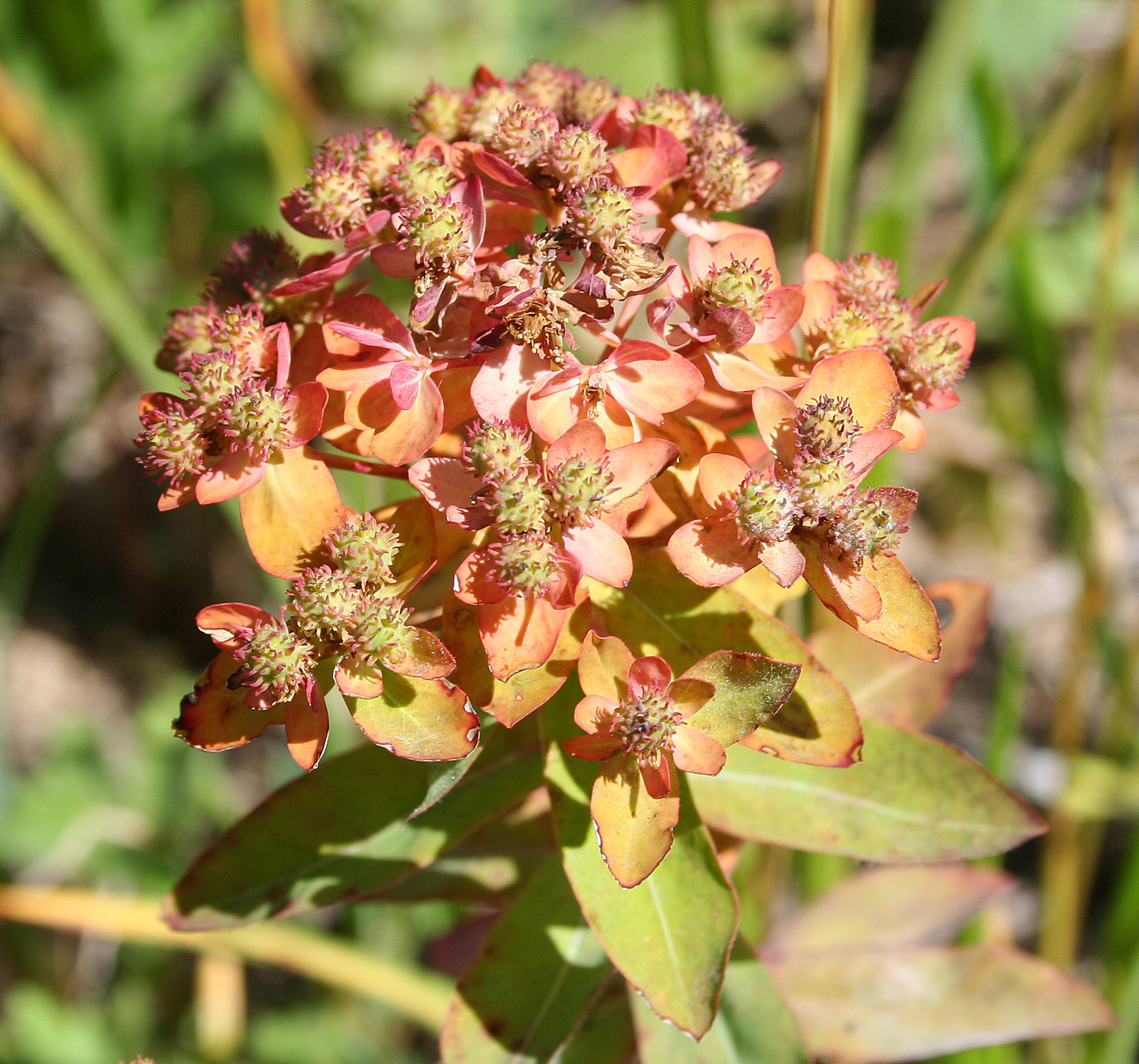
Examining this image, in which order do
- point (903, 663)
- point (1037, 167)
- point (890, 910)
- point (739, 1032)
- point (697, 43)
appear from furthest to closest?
1. point (1037, 167)
2. point (697, 43)
3. point (890, 910)
4. point (903, 663)
5. point (739, 1032)

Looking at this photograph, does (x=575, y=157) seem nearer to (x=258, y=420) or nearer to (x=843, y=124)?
(x=258, y=420)

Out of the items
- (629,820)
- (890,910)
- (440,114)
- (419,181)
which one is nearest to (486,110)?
(440,114)

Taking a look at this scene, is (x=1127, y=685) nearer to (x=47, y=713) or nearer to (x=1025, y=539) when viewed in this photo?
(x=1025, y=539)

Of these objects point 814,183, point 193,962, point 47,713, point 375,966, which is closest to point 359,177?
point 814,183

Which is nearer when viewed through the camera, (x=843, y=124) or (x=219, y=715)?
(x=219, y=715)

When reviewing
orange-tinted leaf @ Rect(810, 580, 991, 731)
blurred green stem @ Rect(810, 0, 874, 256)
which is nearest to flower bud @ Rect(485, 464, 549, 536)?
orange-tinted leaf @ Rect(810, 580, 991, 731)

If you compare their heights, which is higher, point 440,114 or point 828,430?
point 440,114
